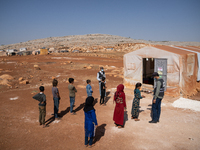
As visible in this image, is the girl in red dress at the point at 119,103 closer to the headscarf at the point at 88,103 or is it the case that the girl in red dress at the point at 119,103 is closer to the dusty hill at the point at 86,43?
the headscarf at the point at 88,103

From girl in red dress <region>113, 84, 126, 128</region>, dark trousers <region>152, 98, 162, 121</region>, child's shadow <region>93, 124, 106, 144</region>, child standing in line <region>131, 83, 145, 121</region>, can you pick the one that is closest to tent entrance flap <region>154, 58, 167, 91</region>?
dark trousers <region>152, 98, 162, 121</region>

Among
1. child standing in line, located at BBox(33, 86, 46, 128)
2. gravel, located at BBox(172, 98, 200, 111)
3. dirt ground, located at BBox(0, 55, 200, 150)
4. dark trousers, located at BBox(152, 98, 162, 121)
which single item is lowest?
dirt ground, located at BBox(0, 55, 200, 150)

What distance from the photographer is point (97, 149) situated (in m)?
4.44

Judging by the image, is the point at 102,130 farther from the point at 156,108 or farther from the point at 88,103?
the point at 156,108

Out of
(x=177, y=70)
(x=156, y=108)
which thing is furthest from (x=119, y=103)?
(x=177, y=70)

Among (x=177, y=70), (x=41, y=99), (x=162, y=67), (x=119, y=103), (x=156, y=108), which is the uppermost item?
(x=162, y=67)

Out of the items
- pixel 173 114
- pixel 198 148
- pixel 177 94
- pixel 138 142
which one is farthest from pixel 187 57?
pixel 138 142

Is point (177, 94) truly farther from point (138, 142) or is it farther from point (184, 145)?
point (138, 142)

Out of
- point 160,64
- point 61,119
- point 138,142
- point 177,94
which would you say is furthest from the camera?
point 160,64

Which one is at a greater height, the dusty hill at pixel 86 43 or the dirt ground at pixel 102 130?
the dusty hill at pixel 86 43

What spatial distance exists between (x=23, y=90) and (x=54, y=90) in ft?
20.3

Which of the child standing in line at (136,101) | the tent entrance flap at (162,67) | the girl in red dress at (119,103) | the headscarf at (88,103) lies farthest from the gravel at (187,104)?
the headscarf at (88,103)

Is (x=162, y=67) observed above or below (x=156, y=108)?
above

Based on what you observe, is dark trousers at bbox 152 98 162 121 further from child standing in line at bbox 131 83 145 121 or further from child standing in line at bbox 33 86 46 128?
child standing in line at bbox 33 86 46 128
